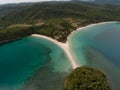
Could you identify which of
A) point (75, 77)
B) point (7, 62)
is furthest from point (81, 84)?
point (7, 62)

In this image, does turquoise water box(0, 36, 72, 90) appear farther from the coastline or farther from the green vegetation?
the green vegetation

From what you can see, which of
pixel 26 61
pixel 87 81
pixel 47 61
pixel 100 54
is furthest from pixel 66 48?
pixel 87 81

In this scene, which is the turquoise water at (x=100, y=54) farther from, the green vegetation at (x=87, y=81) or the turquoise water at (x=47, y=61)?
the green vegetation at (x=87, y=81)

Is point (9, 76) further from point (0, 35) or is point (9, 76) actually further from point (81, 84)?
point (0, 35)

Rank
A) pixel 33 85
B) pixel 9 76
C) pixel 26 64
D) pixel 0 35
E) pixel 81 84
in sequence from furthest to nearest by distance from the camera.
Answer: pixel 0 35, pixel 26 64, pixel 9 76, pixel 33 85, pixel 81 84

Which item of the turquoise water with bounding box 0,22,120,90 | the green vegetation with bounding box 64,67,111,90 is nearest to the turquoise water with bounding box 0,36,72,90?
the turquoise water with bounding box 0,22,120,90
